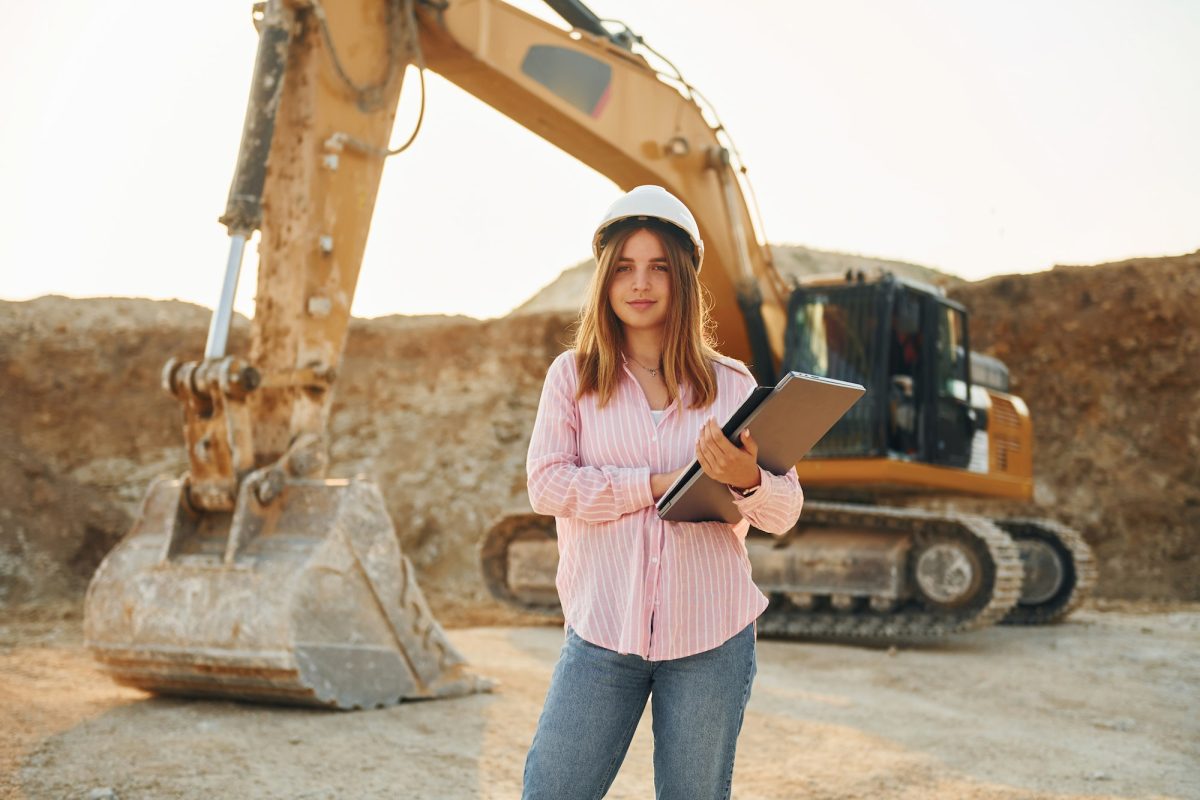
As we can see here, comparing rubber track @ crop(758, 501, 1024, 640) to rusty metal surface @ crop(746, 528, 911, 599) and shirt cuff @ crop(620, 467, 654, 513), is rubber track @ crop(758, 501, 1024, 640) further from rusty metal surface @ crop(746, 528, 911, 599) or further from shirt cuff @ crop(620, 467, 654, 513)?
shirt cuff @ crop(620, 467, 654, 513)

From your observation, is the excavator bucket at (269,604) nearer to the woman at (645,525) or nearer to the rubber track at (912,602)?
the woman at (645,525)

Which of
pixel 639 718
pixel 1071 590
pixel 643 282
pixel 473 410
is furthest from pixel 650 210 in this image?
pixel 473 410

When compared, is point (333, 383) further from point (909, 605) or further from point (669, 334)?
point (909, 605)

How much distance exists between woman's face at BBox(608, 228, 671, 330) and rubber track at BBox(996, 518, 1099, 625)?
912 cm

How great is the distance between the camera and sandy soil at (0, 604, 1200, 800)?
13.1ft

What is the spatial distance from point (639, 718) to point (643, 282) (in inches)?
32.2

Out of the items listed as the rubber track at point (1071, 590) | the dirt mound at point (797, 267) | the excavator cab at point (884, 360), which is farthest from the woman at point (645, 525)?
the dirt mound at point (797, 267)

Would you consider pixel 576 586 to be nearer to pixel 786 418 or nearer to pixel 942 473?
pixel 786 418

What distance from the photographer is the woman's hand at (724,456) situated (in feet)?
6.42

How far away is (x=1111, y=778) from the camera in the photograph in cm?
462

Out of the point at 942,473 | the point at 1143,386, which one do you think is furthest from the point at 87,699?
the point at 1143,386

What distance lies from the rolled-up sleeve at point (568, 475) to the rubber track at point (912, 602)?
6.59 m

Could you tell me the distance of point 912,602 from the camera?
8820 millimetres

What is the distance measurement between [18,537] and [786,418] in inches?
526
